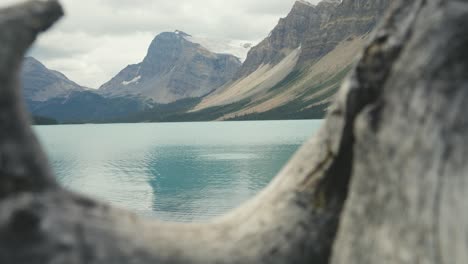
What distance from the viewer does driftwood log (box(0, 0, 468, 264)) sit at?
8.60 feet

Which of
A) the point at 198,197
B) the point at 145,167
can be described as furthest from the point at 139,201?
the point at 145,167

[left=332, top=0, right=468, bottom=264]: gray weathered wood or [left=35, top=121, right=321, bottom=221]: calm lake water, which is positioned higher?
[left=332, top=0, right=468, bottom=264]: gray weathered wood

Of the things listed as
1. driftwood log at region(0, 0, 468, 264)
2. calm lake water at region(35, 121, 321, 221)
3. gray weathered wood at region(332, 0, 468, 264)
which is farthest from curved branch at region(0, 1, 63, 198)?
calm lake water at region(35, 121, 321, 221)

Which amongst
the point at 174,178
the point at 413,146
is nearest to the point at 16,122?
the point at 413,146

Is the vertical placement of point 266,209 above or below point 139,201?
above

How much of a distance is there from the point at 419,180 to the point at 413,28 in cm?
107

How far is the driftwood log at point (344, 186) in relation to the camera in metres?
2.62

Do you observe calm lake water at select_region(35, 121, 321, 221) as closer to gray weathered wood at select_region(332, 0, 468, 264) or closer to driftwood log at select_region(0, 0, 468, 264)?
driftwood log at select_region(0, 0, 468, 264)

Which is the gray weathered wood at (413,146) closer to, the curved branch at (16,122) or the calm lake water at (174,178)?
the curved branch at (16,122)

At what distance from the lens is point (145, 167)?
217 feet

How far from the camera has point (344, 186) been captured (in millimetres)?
3445

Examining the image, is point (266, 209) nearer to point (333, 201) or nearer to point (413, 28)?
point (333, 201)

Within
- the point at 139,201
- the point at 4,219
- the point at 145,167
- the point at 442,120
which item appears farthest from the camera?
the point at 145,167

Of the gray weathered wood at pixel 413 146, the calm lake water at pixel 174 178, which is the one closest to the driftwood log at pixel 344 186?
the gray weathered wood at pixel 413 146
